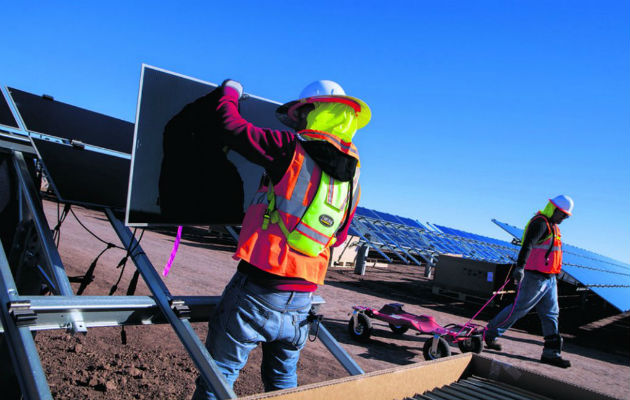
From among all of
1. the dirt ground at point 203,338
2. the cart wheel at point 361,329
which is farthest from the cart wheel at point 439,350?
the cart wheel at point 361,329

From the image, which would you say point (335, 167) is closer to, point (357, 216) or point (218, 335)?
point (218, 335)

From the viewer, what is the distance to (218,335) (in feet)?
6.11

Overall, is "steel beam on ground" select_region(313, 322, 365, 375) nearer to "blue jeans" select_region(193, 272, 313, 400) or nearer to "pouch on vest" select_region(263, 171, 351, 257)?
"blue jeans" select_region(193, 272, 313, 400)

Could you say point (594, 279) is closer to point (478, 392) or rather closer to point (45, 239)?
point (478, 392)

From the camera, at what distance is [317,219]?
6.34ft

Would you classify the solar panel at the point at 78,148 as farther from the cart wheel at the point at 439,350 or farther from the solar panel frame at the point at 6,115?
the cart wheel at the point at 439,350

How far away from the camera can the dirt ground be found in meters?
3.09

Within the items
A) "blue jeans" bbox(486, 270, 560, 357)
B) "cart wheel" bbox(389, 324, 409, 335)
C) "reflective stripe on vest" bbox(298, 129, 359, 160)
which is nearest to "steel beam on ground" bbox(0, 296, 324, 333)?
"reflective stripe on vest" bbox(298, 129, 359, 160)

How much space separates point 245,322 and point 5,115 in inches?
70.1

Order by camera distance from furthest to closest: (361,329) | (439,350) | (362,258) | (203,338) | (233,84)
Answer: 1. (362,258)
2. (361,329)
3. (439,350)
4. (203,338)
5. (233,84)

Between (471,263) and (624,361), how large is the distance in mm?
3358

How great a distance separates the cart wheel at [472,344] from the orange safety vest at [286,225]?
4.00 m

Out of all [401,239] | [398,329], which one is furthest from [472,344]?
[401,239]

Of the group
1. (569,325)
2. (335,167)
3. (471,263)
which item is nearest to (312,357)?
(335,167)
